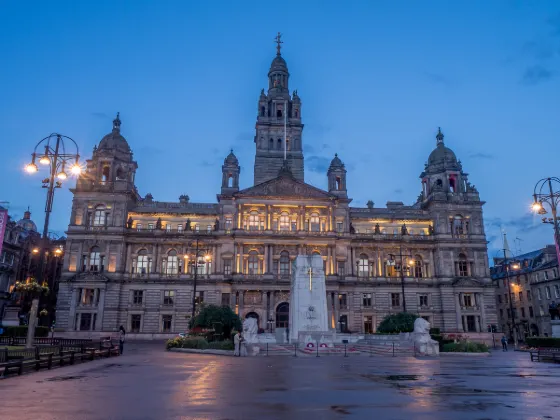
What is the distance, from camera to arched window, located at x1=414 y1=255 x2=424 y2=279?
67.0m

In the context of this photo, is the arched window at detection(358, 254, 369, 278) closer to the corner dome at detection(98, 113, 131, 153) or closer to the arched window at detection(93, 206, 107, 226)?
the arched window at detection(93, 206, 107, 226)

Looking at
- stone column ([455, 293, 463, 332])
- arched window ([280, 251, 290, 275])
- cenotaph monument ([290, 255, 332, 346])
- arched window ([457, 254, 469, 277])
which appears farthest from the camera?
arched window ([457, 254, 469, 277])

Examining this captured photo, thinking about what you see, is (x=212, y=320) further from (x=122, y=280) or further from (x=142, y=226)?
(x=142, y=226)

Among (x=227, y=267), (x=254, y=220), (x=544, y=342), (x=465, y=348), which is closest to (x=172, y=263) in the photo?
(x=227, y=267)

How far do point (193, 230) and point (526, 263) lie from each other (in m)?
56.8

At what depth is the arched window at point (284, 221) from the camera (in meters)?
65.1

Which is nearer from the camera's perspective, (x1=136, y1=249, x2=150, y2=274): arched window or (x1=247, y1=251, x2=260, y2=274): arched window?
(x1=247, y1=251, x2=260, y2=274): arched window

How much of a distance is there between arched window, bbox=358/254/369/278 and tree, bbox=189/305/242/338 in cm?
2956

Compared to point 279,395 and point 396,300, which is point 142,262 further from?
point 279,395

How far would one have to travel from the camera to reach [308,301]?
36.4m

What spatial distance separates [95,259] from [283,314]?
2792 centimetres

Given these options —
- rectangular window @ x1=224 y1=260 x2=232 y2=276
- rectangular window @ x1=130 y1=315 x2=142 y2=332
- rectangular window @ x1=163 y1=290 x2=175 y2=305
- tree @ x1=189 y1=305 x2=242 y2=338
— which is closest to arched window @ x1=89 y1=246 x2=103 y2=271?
rectangular window @ x1=130 y1=315 x2=142 y2=332

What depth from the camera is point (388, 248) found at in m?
67.4

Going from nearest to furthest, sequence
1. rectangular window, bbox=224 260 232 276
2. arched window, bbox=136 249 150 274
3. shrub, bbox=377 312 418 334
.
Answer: shrub, bbox=377 312 418 334, rectangular window, bbox=224 260 232 276, arched window, bbox=136 249 150 274
